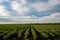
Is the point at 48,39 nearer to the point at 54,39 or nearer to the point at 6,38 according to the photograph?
the point at 54,39

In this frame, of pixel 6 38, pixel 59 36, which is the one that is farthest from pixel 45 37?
pixel 6 38

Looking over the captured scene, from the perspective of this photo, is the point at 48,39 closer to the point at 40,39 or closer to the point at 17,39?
the point at 40,39

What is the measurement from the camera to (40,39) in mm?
16016

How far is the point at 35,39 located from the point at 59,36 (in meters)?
4.33

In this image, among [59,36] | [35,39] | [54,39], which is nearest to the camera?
[35,39]

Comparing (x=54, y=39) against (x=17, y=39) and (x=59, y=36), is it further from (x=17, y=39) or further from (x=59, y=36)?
(x=17, y=39)

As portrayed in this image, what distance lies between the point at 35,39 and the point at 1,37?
4016 millimetres

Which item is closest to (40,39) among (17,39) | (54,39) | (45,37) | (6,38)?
(45,37)

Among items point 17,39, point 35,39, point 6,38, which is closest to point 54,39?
point 35,39

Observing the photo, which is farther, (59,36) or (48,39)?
(59,36)

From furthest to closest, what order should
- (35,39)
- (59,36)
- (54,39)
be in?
(59,36)
(54,39)
(35,39)

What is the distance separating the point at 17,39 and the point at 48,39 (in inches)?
146

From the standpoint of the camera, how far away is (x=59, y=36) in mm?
18047

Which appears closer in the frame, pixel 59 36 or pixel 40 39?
pixel 40 39
